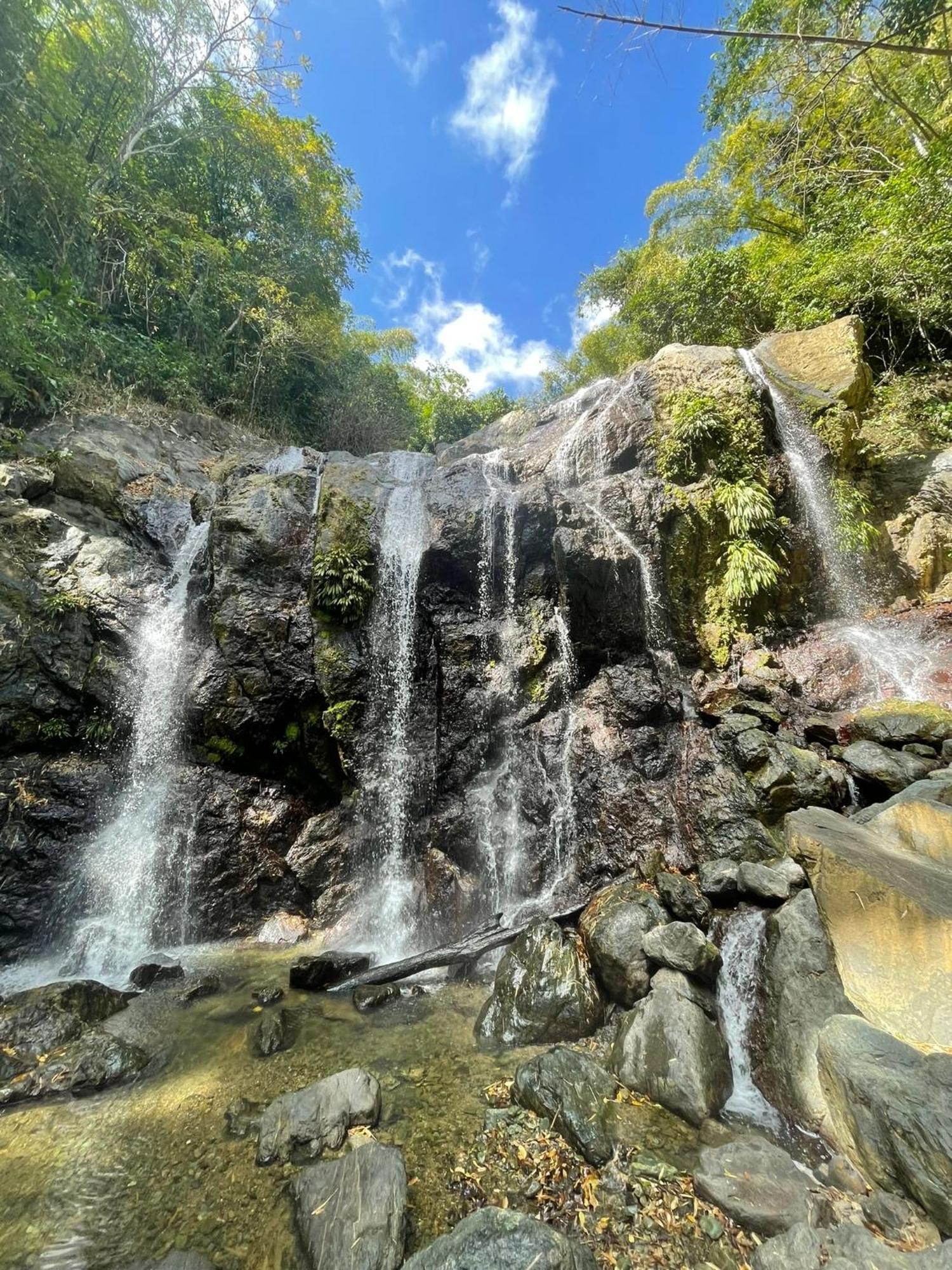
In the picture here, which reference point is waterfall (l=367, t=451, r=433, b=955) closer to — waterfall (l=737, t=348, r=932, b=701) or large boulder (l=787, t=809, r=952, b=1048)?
large boulder (l=787, t=809, r=952, b=1048)

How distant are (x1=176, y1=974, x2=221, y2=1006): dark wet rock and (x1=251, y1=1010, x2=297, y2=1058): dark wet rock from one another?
110 cm

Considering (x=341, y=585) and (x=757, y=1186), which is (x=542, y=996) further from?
(x=341, y=585)

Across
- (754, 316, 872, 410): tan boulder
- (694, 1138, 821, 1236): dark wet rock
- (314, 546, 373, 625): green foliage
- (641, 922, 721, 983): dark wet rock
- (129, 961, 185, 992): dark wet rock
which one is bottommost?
(694, 1138, 821, 1236): dark wet rock

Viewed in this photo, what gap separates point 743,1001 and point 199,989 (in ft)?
18.2

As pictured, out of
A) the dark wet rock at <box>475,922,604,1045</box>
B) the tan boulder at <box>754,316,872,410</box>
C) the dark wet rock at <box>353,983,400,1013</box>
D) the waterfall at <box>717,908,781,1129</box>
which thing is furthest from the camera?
the tan boulder at <box>754,316,872,410</box>

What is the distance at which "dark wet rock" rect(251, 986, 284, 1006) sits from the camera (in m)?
5.40

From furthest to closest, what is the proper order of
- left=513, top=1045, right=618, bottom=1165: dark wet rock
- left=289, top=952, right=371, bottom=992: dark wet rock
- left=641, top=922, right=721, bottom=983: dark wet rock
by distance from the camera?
left=289, top=952, right=371, bottom=992: dark wet rock → left=641, top=922, right=721, bottom=983: dark wet rock → left=513, top=1045, right=618, bottom=1165: dark wet rock

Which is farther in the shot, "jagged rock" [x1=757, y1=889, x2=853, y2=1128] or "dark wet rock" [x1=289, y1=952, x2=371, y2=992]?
"dark wet rock" [x1=289, y1=952, x2=371, y2=992]

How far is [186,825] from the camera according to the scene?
303 inches

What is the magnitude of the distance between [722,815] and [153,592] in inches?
398

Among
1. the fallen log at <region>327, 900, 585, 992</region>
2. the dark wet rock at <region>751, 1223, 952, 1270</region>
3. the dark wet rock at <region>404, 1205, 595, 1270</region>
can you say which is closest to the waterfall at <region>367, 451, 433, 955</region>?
the fallen log at <region>327, 900, 585, 992</region>

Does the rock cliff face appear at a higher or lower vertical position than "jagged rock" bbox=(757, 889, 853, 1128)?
higher

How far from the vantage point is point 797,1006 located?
380 centimetres

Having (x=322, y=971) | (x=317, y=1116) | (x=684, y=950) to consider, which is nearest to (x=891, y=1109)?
(x=684, y=950)
